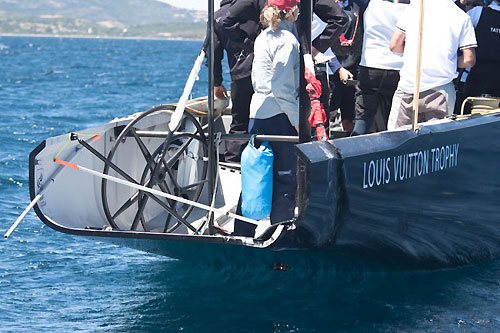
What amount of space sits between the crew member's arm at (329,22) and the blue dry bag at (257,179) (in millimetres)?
723

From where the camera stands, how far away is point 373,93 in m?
6.95

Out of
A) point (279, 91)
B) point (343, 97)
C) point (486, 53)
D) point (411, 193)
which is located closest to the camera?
point (279, 91)

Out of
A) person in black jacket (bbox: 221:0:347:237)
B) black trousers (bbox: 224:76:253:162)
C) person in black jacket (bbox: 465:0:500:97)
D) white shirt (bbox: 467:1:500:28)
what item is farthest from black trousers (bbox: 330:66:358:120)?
person in black jacket (bbox: 221:0:347:237)

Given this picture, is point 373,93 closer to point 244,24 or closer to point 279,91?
point 244,24

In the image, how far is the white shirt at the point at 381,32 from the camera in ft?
22.1

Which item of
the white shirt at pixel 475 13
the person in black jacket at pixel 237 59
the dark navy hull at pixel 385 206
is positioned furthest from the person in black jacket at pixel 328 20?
the white shirt at pixel 475 13

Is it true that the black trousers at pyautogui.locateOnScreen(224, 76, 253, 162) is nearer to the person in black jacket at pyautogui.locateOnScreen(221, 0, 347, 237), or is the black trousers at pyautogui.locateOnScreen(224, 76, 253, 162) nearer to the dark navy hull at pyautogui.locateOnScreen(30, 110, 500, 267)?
the person in black jacket at pyautogui.locateOnScreen(221, 0, 347, 237)

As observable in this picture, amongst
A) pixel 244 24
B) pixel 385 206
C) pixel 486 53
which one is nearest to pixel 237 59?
pixel 244 24

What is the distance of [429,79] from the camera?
19.8ft

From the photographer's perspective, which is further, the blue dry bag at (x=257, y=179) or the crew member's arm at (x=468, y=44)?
the crew member's arm at (x=468, y=44)

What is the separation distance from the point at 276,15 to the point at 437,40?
1182mm

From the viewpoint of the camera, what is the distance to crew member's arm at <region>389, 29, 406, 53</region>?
6141 millimetres

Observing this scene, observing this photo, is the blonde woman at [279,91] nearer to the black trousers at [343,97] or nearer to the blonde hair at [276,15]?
the blonde hair at [276,15]

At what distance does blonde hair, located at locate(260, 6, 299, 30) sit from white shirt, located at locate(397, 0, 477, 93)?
0.97 m
